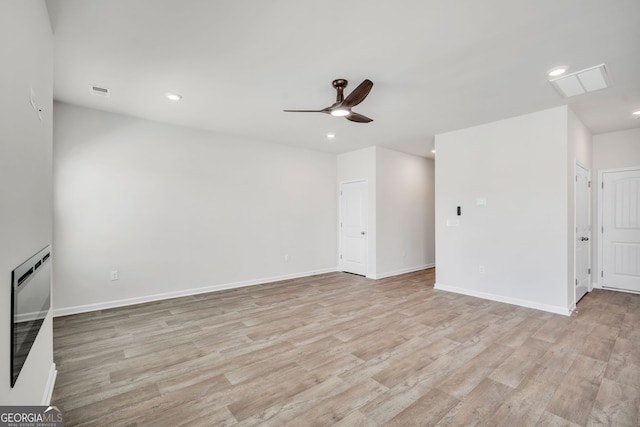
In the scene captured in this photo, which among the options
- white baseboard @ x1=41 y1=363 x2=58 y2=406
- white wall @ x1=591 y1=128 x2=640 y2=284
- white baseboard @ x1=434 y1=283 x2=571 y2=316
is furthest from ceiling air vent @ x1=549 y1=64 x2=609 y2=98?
white baseboard @ x1=41 y1=363 x2=58 y2=406

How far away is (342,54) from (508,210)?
3336mm

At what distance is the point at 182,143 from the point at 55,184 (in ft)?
5.49

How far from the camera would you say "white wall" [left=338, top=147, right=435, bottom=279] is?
5734mm

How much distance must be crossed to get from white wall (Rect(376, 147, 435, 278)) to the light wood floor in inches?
76.3

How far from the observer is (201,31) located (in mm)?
2221

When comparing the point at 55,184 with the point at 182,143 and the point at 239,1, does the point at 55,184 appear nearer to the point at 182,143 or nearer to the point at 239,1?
the point at 182,143

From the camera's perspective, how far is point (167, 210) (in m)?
4.39

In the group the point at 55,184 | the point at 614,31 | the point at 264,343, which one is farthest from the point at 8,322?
the point at 614,31

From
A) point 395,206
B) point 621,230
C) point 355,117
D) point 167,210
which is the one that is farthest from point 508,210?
point 167,210

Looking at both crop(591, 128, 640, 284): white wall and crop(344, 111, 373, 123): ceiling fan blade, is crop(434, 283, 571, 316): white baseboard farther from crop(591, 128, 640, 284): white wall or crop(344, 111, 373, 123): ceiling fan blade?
crop(344, 111, 373, 123): ceiling fan blade

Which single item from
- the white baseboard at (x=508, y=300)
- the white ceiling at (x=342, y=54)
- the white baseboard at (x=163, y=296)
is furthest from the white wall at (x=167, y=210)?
the white baseboard at (x=508, y=300)

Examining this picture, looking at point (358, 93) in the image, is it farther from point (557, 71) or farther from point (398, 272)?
point (398, 272)

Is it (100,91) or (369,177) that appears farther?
(369,177)

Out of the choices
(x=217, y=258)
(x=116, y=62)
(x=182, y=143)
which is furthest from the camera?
(x=217, y=258)
